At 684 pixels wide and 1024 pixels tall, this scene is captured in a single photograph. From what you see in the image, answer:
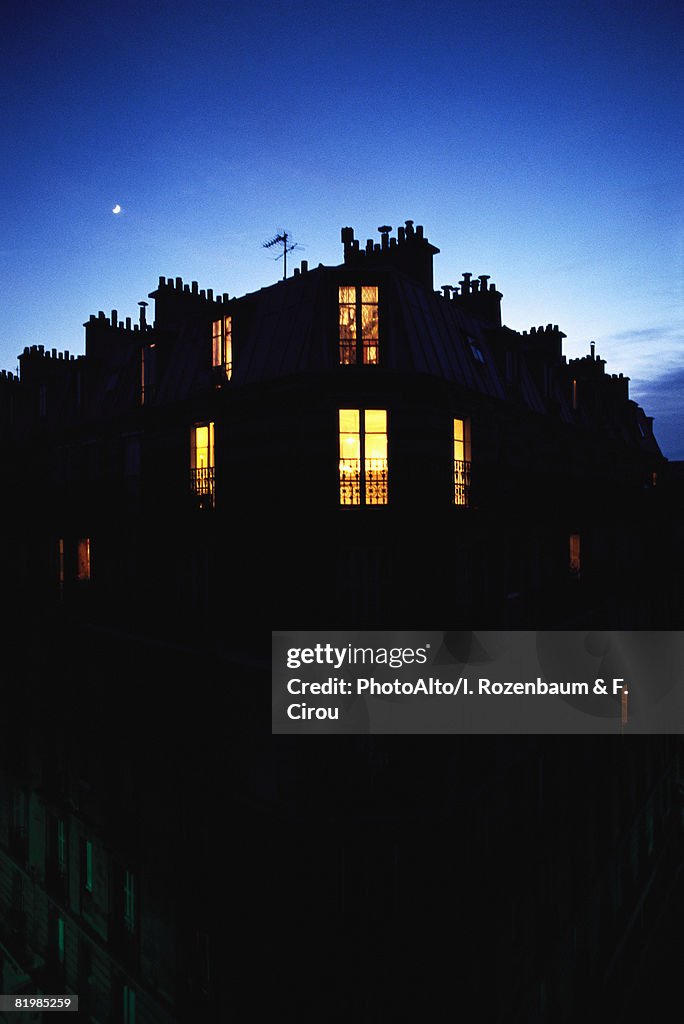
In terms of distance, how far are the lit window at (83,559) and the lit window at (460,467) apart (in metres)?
14.2

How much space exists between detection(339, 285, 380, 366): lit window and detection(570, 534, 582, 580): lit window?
13227 mm

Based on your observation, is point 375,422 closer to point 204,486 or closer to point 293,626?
point 293,626

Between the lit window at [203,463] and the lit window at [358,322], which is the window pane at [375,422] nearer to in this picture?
the lit window at [358,322]

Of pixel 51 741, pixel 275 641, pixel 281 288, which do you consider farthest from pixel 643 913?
pixel 281 288

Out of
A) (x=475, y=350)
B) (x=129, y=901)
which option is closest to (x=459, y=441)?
(x=475, y=350)

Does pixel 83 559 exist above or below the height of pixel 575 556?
above

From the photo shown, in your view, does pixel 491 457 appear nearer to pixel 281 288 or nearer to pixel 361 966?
pixel 281 288

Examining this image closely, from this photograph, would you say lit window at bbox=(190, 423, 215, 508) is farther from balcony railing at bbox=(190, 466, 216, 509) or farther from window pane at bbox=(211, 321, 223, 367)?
window pane at bbox=(211, 321, 223, 367)

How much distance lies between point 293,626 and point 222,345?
836 centimetres

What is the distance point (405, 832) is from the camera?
13.4m

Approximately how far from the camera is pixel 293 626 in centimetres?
1443

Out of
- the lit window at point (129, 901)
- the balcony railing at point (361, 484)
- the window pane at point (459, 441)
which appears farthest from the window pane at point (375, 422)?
the lit window at point (129, 901)

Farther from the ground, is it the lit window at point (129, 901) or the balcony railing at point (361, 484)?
the balcony railing at point (361, 484)

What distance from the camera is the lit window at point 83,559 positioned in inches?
904
